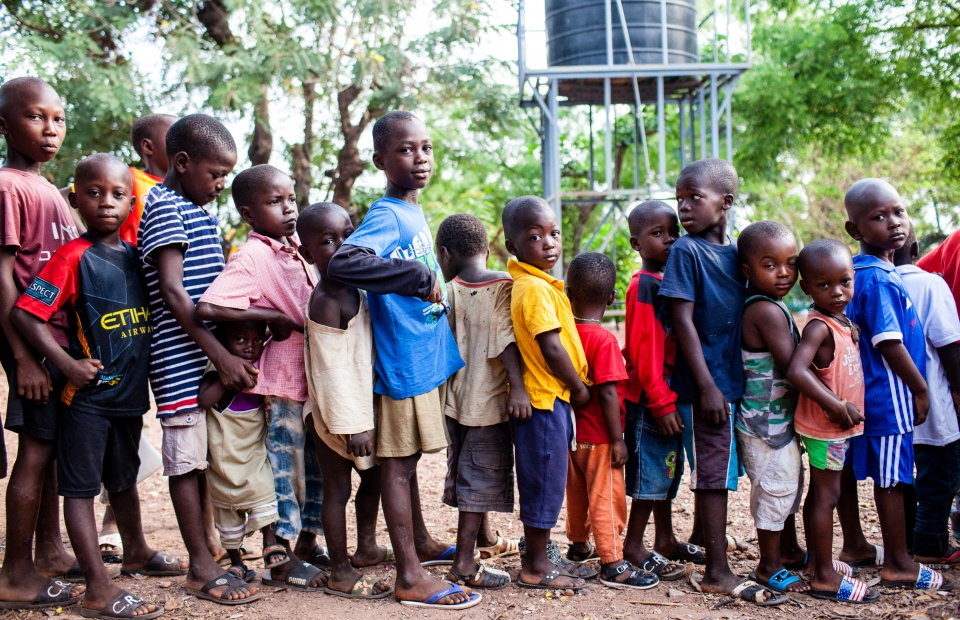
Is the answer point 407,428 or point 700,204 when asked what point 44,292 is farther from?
point 700,204

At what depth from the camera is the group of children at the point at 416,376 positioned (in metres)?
3.06

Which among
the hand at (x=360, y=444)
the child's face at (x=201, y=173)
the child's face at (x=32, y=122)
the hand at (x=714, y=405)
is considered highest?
the child's face at (x=32, y=122)

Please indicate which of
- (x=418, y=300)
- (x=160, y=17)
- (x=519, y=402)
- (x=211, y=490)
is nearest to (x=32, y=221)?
(x=211, y=490)

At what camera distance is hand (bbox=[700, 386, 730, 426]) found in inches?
125

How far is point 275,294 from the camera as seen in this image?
10.7 ft

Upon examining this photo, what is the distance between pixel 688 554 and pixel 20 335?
300cm

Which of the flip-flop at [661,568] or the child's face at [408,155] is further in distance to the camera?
the flip-flop at [661,568]

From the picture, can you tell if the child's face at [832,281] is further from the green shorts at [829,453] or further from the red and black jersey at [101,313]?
the red and black jersey at [101,313]

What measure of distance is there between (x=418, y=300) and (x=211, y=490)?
1.16 m

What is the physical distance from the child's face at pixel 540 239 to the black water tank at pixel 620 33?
21.4 feet

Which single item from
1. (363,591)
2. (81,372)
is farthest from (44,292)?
(363,591)

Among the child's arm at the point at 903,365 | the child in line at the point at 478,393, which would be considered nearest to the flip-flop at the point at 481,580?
the child in line at the point at 478,393

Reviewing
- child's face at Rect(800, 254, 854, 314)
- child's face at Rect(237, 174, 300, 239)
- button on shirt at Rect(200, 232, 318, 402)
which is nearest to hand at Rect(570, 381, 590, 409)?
child's face at Rect(800, 254, 854, 314)

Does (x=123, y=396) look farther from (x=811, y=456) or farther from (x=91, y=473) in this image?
(x=811, y=456)
